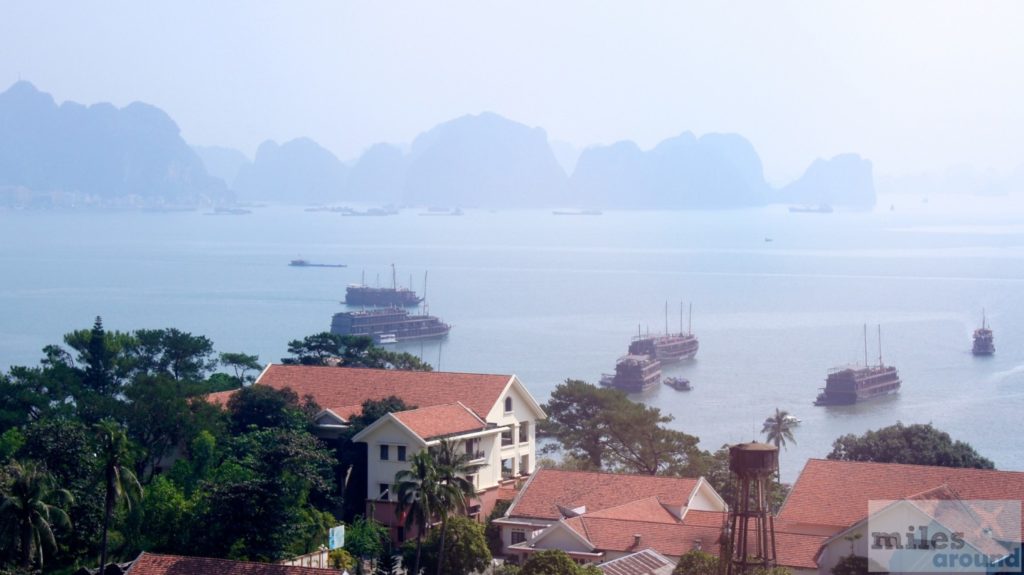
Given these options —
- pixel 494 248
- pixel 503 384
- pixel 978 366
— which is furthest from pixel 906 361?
pixel 494 248

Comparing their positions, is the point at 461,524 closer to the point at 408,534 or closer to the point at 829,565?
the point at 408,534

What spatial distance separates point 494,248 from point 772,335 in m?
95.6

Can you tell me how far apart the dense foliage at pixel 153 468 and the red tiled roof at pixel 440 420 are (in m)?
0.80

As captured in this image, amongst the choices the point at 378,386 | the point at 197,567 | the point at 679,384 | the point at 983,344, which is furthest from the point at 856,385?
the point at 197,567

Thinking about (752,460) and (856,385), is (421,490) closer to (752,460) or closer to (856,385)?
(752,460)

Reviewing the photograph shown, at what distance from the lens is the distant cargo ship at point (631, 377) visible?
6197 cm

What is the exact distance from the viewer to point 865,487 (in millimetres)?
20312

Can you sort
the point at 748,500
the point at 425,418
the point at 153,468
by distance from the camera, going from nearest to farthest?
the point at 748,500 → the point at 425,418 → the point at 153,468

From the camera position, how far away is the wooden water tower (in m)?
15.6

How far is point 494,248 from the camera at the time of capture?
173750 millimetres

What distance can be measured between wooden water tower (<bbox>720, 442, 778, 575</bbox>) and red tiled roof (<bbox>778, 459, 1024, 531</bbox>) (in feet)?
10.5

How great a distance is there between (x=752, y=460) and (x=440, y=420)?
8.86 meters

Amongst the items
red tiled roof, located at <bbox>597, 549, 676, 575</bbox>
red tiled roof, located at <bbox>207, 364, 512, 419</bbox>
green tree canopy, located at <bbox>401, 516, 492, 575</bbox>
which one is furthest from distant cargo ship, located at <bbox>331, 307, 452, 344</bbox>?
red tiled roof, located at <bbox>597, 549, 676, 575</bbox>

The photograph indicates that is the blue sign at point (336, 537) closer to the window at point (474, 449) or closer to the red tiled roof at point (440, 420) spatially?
the red tiled roof at point (440, 420)
